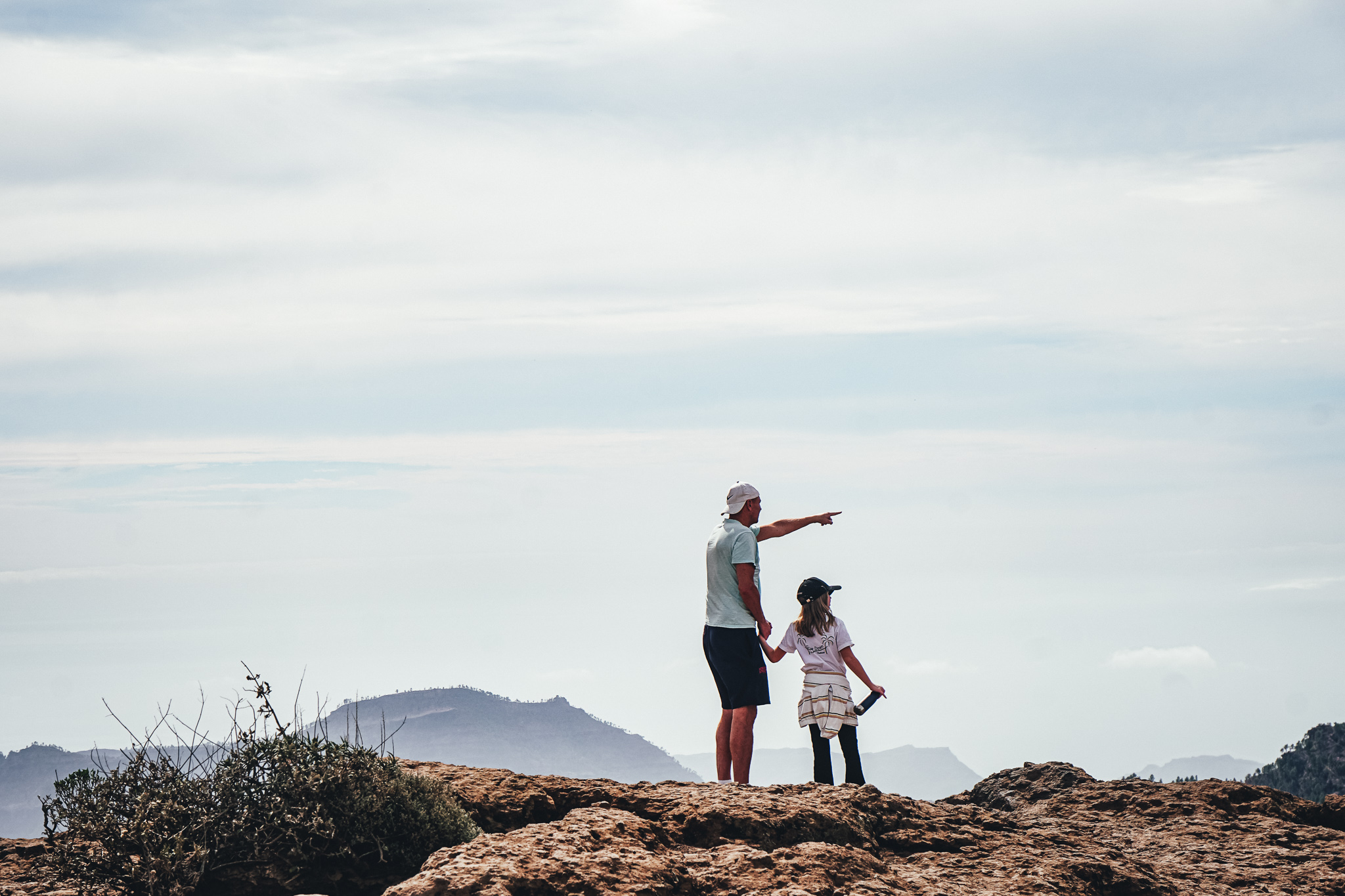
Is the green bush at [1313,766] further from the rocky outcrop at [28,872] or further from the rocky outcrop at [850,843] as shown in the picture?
the rocky outcrop at [28,872]

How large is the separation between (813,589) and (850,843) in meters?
3.56

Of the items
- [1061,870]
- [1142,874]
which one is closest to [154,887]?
[1061,870]

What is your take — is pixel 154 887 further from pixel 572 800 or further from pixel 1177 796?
pixel 1177 796

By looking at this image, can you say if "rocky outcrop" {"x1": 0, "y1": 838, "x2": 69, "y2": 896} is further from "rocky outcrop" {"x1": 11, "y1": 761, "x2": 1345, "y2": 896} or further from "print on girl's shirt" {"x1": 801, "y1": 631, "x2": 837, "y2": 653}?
"print on girl's shirt" {"x1": 801, "y1": 631, "x2": 837, "y2": 653}

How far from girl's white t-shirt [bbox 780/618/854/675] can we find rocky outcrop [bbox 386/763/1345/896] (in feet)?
6.58

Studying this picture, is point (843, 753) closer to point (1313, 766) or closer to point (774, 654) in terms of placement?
point (774, 654)

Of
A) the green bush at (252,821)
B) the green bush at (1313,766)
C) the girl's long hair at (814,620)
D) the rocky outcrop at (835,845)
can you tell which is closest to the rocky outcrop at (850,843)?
the rocky outcrop at (835,845)

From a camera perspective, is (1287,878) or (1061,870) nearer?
(1061,870)

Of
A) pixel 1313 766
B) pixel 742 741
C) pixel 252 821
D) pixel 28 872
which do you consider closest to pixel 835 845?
pixel 742 741

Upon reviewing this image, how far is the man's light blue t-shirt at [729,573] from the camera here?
9.88 metres

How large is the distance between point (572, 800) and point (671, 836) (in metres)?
1.17

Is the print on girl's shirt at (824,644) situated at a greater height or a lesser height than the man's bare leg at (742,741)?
greater

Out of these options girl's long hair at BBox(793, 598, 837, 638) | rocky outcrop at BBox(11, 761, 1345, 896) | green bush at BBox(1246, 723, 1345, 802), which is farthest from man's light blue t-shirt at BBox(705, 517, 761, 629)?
green bush at BBox(1246, 723, 1345, 802)

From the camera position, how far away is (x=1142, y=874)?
721cm
